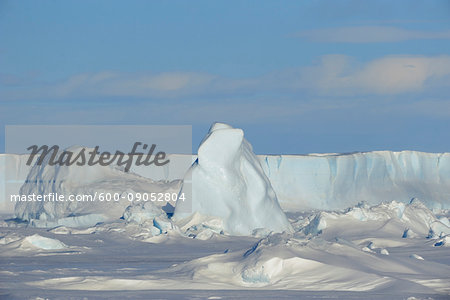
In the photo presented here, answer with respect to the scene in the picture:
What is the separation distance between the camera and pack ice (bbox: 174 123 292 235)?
809 inches

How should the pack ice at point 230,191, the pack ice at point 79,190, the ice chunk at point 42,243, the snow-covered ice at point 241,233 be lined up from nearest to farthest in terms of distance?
the snow-covered ice at point 241,233
the ice chunk at point 42,243
the pack ice at point 230,191
the pack ice at point 79,190

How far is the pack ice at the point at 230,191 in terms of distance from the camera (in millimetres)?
20547

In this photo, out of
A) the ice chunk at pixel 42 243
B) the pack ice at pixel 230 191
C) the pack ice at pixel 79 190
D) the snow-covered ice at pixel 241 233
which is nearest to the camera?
the snow-covered ice at pixel 241 233

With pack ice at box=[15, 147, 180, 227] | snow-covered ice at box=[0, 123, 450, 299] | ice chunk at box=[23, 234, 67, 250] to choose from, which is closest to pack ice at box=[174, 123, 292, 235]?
snow-covered ice at box=[0, 123, 450, 299]

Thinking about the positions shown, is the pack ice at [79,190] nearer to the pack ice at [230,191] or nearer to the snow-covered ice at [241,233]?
the snow-covered ice at [241,233]

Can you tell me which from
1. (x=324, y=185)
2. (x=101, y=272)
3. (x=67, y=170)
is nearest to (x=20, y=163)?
(x=67, y=170)

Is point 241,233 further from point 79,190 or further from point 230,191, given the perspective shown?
point 79,190

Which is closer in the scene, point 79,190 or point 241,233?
point 241,233

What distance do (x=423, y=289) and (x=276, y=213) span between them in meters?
9.71

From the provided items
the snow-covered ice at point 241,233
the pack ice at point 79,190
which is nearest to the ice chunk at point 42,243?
the snow-covered ice at point 241,233

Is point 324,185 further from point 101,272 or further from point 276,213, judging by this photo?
point 101,272

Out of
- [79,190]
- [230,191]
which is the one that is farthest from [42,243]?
[79,190]

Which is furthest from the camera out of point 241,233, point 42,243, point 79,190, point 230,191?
point 79,190

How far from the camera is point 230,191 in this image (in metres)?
20.5
